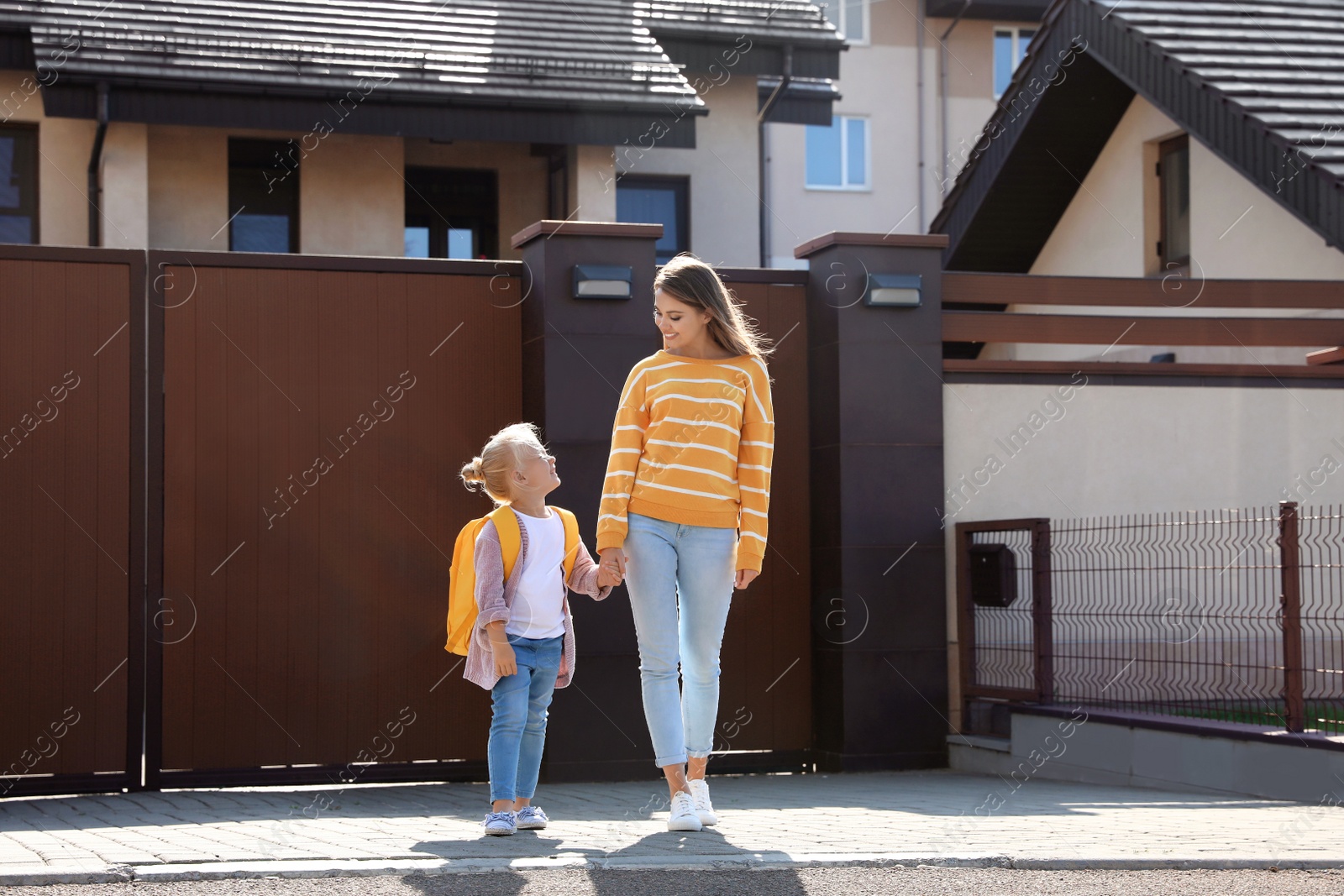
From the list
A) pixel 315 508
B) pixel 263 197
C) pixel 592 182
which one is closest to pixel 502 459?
pixel 315 508

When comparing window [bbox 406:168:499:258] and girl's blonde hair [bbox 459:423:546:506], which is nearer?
girl's blonde hair [bbox 459:423:546:506]

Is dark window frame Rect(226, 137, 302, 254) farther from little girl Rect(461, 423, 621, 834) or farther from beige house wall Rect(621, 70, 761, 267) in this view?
little girl Rect(461, 423, 621, 834)

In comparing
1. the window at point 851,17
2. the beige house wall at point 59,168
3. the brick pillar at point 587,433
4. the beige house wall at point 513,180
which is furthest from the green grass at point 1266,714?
the window at point 851,17

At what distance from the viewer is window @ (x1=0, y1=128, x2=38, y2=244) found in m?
15.0

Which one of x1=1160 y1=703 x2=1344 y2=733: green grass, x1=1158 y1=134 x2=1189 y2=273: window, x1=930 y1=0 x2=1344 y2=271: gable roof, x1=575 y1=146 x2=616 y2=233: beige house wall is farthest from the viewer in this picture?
x1=575 y1=146 x2=616 y2=233: beige house wall

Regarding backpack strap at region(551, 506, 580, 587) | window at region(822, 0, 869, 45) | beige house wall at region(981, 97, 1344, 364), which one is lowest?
backpack strap at region(551, 506, 580, 587)

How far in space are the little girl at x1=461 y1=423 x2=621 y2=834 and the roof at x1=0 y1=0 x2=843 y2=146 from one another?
938cm

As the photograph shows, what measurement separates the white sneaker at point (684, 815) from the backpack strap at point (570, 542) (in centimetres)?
93

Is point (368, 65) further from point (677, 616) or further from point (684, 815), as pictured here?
point (684, 815)

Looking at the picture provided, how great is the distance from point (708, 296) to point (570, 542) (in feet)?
3.49

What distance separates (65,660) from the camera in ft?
24.3

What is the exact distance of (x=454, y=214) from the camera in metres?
16.5

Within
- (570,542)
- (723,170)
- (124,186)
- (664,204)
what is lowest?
(570,542)

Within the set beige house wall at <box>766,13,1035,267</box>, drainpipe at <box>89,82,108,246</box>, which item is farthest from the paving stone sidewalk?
beige house wall at <box>766,13,1035,267</box>
